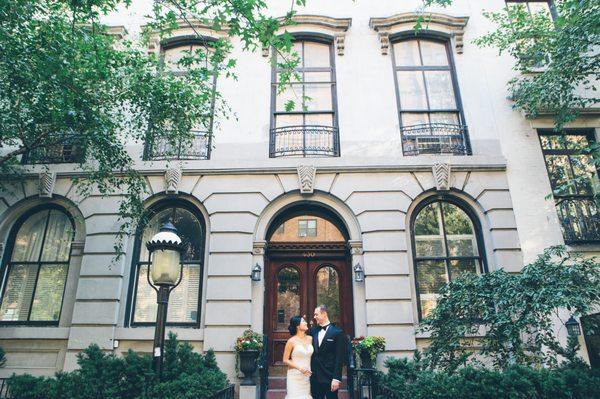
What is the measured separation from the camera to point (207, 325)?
8.75 m

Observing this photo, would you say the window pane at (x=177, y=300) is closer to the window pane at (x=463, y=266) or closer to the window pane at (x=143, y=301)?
the window pane at (x=143, y=301)

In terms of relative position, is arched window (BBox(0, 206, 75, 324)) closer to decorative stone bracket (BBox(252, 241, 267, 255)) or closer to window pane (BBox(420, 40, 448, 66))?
decorative stone bracket (BBox(252, 241, 267, 255))

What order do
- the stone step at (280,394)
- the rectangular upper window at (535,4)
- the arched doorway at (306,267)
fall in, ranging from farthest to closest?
the rectangular upper window at (535,4)
the arched doorway at (306,267)
the stone step at (280,394)

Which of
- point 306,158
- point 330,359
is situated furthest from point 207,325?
point 306,158

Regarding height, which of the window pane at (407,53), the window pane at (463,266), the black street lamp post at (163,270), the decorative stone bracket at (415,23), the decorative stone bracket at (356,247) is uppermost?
the decorative stone bracket at (415,23)

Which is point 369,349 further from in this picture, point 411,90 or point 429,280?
point 411,90

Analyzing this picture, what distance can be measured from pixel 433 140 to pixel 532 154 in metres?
2.52

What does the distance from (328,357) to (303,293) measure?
3.73 meters

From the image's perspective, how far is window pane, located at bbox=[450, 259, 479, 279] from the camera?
9492 mm

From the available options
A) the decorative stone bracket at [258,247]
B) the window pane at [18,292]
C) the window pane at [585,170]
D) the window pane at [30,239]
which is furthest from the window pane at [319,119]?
the window pane at [18,292]

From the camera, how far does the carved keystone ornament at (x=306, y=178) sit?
9750 millimetres

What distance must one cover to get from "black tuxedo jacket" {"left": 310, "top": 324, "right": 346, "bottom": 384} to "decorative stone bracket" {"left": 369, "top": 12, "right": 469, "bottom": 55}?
27.8ft

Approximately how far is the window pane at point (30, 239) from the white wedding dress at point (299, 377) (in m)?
7.80

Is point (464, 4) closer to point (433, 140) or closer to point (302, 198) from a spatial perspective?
point (433, 140)
